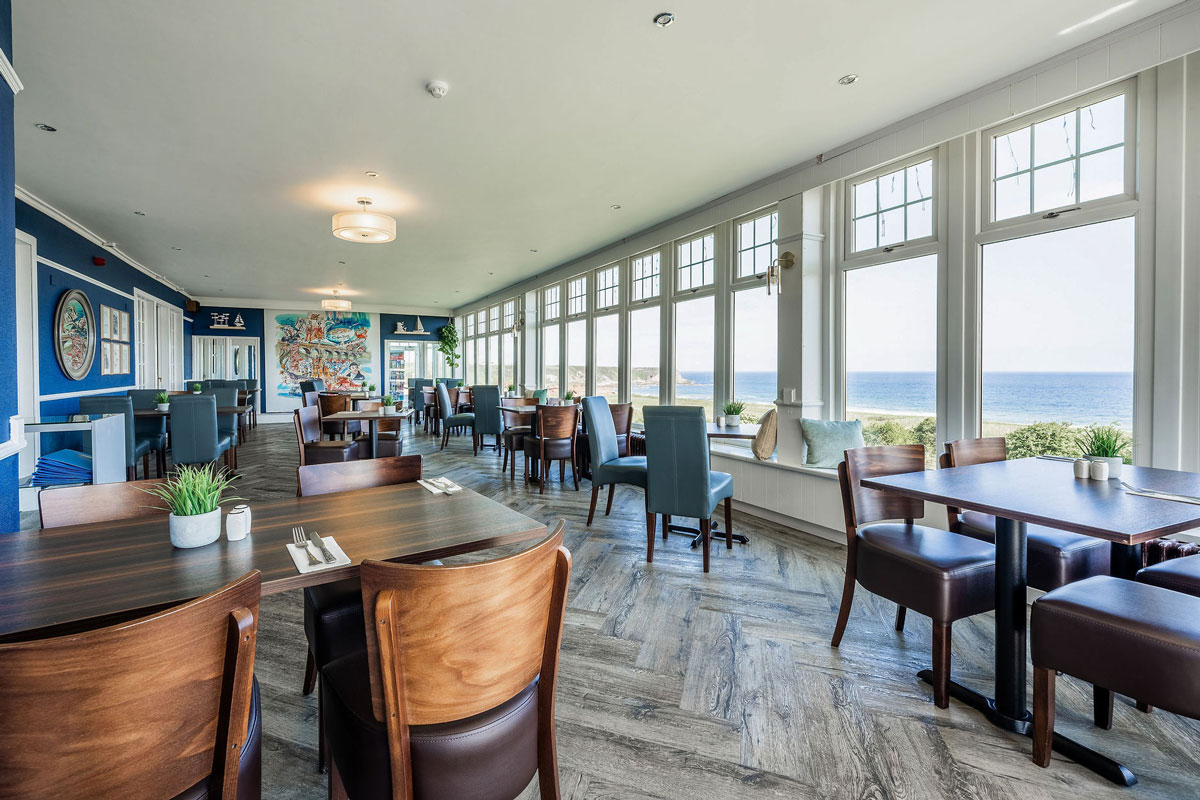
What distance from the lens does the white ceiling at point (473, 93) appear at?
2418 mm

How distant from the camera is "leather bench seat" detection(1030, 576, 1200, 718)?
4.23ft

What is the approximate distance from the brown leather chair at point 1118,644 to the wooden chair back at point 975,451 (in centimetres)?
90

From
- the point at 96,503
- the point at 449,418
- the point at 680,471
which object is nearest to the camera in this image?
the point at 96,503

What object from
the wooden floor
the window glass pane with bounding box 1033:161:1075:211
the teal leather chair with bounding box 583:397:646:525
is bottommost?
the wooden floor

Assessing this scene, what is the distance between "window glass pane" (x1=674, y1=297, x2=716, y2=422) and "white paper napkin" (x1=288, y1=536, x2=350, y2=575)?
173 inches

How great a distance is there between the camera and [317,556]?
126cm

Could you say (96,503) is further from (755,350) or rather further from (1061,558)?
(755,350)

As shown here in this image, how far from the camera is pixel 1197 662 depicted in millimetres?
1262

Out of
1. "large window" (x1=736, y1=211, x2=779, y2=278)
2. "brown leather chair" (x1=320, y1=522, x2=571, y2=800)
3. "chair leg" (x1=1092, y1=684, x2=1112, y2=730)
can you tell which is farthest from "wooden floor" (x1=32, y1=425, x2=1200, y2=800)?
"large window" (x1=736, y1=211, x2=779, y2=278)

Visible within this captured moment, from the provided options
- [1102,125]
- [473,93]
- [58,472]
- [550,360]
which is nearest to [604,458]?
[473,93]

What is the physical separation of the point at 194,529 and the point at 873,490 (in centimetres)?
249

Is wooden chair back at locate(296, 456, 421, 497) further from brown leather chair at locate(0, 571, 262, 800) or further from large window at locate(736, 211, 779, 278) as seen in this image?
large window at locate(736, 211, 779, 278)

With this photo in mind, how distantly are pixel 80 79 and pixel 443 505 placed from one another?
346cm

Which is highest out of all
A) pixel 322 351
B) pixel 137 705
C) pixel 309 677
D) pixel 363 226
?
pixel 363 226
